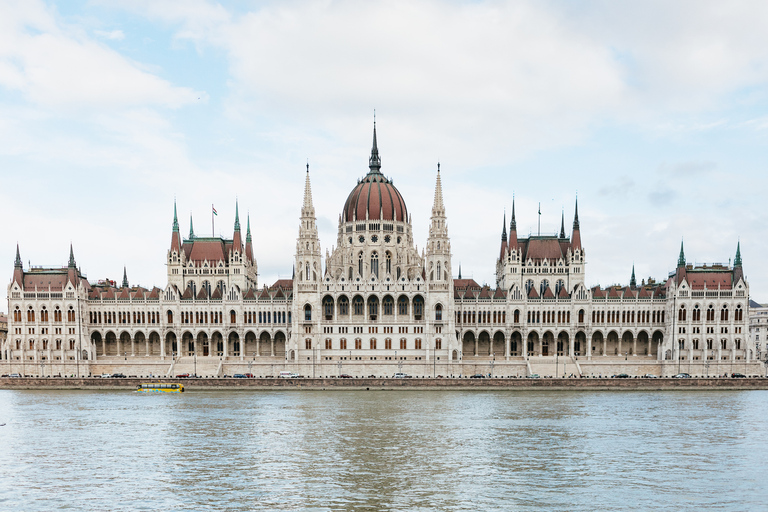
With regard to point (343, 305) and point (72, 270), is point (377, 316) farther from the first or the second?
point (72, 270)

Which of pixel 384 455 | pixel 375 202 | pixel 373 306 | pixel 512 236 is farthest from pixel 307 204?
pixel 384 455

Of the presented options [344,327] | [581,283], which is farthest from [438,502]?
[581,283]

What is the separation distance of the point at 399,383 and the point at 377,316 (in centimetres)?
1642

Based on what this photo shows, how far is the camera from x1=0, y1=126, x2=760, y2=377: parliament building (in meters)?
122

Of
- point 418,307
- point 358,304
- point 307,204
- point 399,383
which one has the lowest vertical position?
point 399,383

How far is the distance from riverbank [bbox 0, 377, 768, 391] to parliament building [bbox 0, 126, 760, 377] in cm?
876

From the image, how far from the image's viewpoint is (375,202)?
5384 inches

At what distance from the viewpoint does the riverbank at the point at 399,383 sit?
10838 cm

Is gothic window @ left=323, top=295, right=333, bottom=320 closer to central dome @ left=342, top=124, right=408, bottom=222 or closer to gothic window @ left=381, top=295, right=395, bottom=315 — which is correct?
gothic window @ left=381, top=295, right=395, bottom=315

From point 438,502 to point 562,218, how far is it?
107226mm

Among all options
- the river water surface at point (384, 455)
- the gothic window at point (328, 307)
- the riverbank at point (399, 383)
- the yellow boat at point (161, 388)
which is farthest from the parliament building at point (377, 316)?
the river water surface at point (384, 455)

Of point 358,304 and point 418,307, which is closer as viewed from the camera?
point 418,307

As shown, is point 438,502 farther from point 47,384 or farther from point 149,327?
point 149,327

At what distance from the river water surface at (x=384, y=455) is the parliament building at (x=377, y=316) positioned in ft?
106
